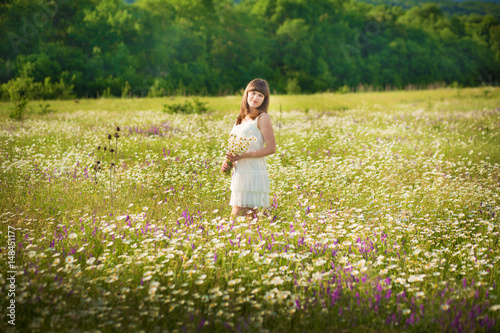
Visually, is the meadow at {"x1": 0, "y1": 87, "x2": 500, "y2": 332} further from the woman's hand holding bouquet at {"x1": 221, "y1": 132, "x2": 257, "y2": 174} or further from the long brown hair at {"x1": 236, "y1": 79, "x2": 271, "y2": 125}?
the long brown hair at {"x1": 236, "y1": 79, "x2": 271, "y2": 125}

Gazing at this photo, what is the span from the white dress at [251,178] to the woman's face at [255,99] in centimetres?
20

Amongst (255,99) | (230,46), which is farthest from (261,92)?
(230,46)

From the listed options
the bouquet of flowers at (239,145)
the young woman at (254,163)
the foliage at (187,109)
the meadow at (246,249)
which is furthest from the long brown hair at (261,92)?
the foliage at (187,109)

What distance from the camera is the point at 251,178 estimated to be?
531cm

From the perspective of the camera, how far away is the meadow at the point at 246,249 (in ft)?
10.7

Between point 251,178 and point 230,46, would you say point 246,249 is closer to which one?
point 251,178

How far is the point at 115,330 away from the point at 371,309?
2.13 metres

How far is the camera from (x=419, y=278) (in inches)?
135

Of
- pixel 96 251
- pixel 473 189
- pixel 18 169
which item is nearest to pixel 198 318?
pixel 96 251

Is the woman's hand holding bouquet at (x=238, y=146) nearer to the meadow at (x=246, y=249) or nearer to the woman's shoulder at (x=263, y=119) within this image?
the woman's shoulder at (x=263, y=119)

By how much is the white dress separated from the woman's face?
0.66 feet

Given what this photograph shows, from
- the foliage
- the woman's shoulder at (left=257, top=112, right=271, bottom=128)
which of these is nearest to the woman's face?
the woman's shoulder at (left=257, top=112, right=271, bottom=128)

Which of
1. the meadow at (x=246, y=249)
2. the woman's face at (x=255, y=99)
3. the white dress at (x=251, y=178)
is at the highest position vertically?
the woman's face at (x=255, y=99)

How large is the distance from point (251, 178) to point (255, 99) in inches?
42.3
